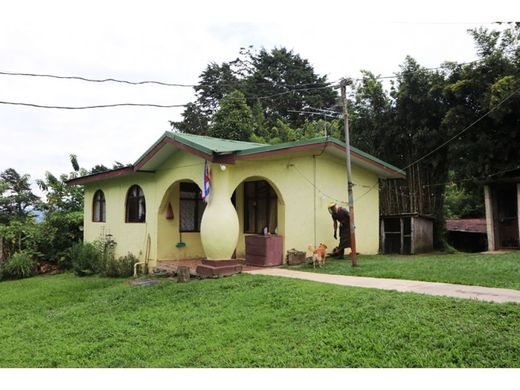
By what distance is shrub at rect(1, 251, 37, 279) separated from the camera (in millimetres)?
12992

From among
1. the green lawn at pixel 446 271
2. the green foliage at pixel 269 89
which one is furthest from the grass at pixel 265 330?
the green foliage at pixel 269 89

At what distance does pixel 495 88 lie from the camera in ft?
40.8

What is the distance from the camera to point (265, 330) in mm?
5328

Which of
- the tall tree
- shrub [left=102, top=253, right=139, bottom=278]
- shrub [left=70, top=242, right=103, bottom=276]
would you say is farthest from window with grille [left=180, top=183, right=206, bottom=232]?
the tall tree

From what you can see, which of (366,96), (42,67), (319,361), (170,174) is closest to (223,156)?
(170,174)

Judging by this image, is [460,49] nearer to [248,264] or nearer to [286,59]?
[248,264]

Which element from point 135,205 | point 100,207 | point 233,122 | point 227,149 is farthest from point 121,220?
point 233,122

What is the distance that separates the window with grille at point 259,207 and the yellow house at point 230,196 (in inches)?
1.1

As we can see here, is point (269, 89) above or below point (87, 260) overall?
above

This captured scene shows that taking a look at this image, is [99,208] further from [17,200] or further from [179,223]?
[17,200]

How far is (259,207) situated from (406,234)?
5.03 meters

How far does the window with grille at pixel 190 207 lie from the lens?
1261 centimetres

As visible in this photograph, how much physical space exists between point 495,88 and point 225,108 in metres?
14.2

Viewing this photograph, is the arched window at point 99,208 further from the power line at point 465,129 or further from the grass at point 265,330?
the power line at point 465,129
